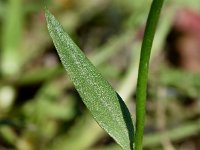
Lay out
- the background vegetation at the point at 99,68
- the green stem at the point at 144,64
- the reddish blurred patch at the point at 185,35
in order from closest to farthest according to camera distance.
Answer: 1. the green stem at the point at 144,64
2. the background vegetation at the point at 99,68
3. the reddish blurred patch at the point at 185,35

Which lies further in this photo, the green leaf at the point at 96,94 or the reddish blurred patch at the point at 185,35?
the reddish blurred patch at the point at 185,35

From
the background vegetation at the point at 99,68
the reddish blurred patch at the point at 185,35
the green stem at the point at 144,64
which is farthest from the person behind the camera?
the reddish blurred patch at the point at 185,35

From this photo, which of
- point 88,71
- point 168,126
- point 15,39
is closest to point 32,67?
point 15,39

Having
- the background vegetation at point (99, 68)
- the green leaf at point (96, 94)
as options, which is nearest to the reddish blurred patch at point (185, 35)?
the background vegetation at point (99, 68)

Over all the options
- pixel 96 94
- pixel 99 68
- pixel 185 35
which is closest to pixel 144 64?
pixel 96 94

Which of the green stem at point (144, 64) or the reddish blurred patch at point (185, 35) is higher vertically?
the reddish blurred patch at point (185, 35)

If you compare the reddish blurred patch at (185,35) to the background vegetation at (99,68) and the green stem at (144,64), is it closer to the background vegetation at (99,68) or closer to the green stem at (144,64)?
the background vegetation at (99,68)

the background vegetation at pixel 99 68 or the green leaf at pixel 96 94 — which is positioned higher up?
the background vegetation at pixel 99 68
